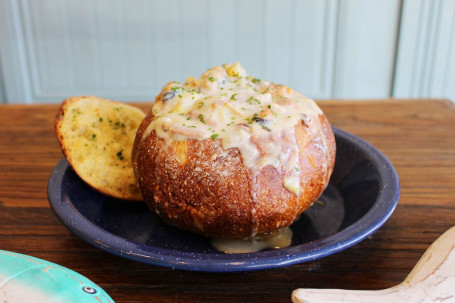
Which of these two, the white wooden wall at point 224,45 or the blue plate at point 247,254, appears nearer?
the blue plate at point 247,254

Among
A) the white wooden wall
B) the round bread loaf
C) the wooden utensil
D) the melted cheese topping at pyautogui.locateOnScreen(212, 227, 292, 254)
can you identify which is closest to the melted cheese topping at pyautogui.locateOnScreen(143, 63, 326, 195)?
the round bread loaf

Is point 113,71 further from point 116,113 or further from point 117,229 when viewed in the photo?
point 117,229

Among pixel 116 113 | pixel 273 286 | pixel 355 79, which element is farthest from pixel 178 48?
pixel 273 286

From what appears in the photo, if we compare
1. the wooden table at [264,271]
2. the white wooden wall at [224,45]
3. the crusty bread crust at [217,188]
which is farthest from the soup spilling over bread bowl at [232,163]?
the white wooden wall at [224,45]

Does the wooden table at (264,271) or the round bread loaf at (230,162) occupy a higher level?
the round bread loaf at (230,162)

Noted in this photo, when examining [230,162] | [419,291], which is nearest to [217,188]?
[230,162]

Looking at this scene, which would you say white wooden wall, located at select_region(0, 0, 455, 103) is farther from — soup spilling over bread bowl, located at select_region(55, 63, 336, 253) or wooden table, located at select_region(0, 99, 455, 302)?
soup spilling over bread bowl, located at select_region(55, 63, 336, 253)

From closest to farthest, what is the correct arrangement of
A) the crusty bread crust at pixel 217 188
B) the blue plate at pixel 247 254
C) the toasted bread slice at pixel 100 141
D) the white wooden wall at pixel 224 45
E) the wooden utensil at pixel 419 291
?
the wooden utensil at pixel 419 291 < the blue plate at pixel 247 254 < the crusty bread crust at pixel 217 188 < the toasted bread slice at pixel 100 141 < the white wooden wall at pixel 224 45

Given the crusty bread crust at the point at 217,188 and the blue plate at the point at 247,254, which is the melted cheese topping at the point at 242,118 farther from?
the blue plate at the point at 247,254

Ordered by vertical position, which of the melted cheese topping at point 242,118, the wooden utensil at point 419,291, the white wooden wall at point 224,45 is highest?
the melted cheese topping at point 242,118
